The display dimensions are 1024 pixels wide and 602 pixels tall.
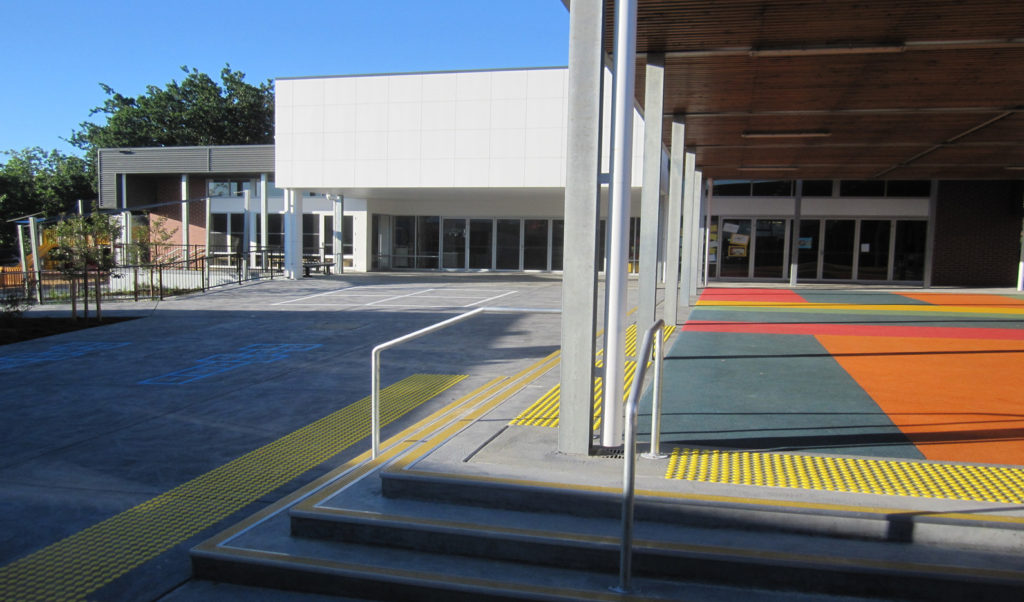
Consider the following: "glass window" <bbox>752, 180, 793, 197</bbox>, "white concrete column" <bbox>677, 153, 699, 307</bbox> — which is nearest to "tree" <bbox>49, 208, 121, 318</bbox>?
"white concrete column" <bbox>677, 153, 699, 307</bbox>

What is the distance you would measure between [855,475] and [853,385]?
3.37 meters

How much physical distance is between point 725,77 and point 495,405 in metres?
6.12

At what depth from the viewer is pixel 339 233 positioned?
30562mm

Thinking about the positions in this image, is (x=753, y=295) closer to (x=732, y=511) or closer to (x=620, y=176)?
(x=620, y=176)

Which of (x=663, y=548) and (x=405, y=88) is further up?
(x=405, y=88)

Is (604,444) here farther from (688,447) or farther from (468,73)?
(468,73)

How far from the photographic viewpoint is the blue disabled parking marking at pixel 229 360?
9184mm

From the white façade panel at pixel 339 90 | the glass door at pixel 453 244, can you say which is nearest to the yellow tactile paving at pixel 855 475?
the white façade panel at pixel 339 90

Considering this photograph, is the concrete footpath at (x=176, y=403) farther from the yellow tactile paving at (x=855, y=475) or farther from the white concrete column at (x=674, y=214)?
the yellow tactile paving at (x=855, y=475)

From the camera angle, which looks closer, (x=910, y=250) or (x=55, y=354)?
(x=55, y=354)

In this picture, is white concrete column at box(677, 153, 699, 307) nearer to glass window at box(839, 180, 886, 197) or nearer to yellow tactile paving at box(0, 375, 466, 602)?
yellow tactile paving at box(0, 375, 466, 602)

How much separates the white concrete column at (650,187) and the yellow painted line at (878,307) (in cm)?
798

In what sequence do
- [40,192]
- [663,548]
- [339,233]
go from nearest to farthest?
[663,548] < [339,233] < [40,192]

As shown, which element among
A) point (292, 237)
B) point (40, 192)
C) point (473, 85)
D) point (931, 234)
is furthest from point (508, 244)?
point (40, 192)
